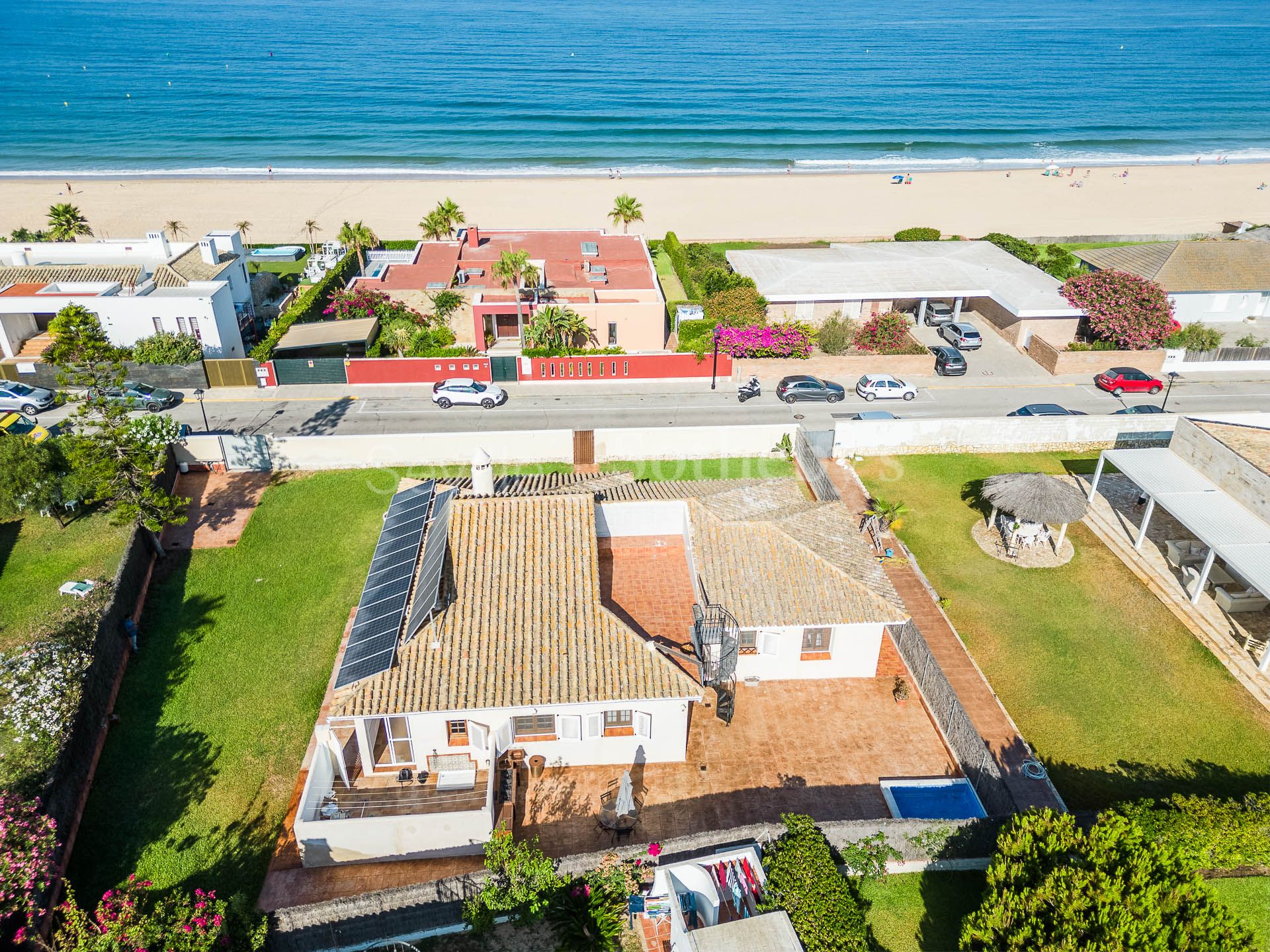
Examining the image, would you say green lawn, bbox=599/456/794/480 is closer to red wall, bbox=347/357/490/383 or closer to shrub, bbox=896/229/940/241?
red wall, bbox=347/357/490/383

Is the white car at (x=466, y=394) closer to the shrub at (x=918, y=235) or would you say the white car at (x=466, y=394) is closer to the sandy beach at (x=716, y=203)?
the sandy beach at (x=716, y=203)

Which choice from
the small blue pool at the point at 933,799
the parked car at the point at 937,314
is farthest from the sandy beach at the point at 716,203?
the small blue pool at the point at 933,799

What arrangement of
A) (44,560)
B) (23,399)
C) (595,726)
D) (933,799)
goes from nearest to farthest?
(933,799)
(595,726)
(44,560)
(23,399)

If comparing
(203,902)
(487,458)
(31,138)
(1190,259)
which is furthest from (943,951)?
(31,138)

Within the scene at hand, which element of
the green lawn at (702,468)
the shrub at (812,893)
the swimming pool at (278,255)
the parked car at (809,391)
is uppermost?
the swimming pool at (278,255)

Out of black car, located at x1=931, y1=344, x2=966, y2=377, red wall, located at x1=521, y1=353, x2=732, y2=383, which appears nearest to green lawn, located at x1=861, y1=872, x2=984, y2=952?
red wall, located at x1=521, y1=353, x2=732, y2=383

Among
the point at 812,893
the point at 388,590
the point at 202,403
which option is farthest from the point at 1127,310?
the point at 202,403

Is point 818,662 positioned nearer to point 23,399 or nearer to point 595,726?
point 595,726
